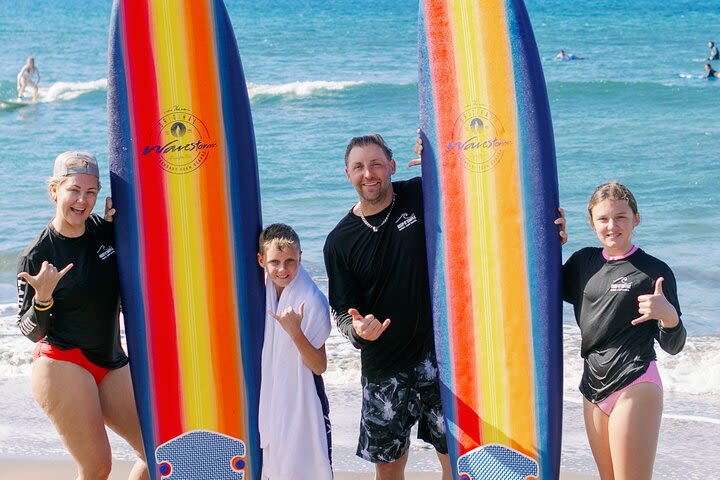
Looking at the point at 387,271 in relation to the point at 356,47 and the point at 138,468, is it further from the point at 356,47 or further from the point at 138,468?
the point at 356,47

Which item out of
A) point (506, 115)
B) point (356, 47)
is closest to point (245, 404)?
point (506, 115)

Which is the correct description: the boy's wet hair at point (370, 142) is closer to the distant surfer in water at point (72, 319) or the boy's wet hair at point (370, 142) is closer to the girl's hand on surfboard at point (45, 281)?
the distant surfer in water at point (72, 319)

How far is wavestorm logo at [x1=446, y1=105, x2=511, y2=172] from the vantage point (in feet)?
12.8

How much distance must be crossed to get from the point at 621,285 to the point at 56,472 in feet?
9.27

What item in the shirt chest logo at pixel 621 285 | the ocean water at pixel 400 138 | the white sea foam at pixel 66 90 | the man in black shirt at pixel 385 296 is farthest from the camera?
the white sea foam at pixel 66 90

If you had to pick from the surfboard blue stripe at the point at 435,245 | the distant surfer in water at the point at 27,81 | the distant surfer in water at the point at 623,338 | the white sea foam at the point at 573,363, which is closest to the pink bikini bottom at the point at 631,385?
the distant surfer in water at the point at 623,338

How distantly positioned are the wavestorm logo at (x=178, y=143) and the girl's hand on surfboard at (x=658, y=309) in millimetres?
1806

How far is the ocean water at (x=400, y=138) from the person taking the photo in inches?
225

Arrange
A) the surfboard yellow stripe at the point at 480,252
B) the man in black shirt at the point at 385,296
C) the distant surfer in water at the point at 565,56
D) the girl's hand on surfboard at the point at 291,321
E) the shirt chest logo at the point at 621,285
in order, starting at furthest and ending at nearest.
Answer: the distant surfer in water at the point at 565,56
the surfboard yellow stripe at the point at 480,252
the man in black shirt at the point at 385,296
the girl's hand on surfboard at the point at 291,321
the shirt chest logo at the point at 621,285

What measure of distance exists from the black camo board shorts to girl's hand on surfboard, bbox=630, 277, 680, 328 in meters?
0.90

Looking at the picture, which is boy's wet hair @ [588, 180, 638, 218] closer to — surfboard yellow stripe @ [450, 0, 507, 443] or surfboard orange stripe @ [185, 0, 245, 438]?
surfboard yellow stripe @ [450, 0, 507, 443]

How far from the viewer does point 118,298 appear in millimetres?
3914

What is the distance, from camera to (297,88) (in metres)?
18.1

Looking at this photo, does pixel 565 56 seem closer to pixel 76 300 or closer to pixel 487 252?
pixel 487 252
